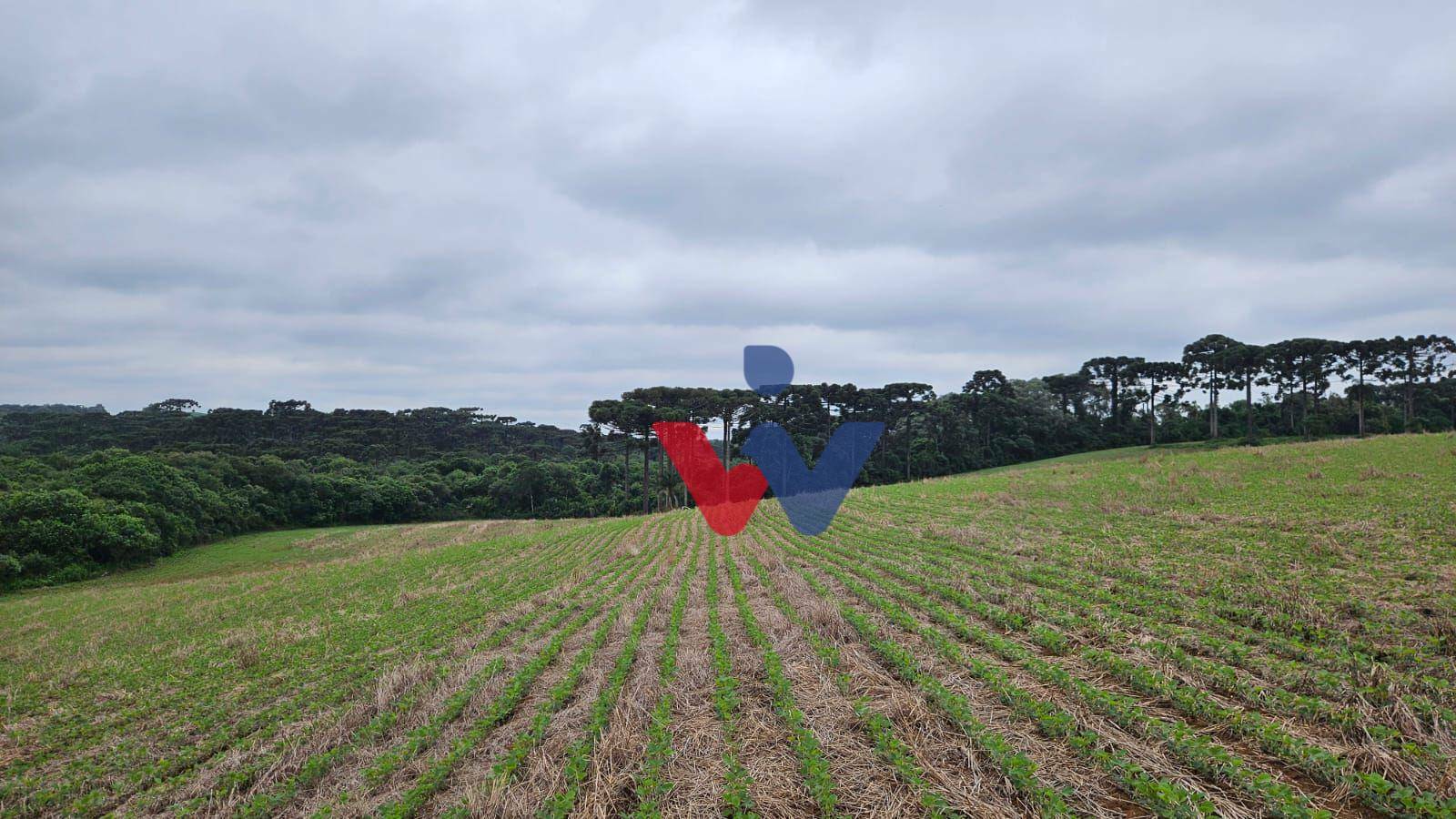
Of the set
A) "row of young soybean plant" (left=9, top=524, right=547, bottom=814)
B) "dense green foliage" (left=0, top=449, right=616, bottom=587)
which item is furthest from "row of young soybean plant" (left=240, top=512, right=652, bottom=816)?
"dense green foliage" (left=0, top=449, right=616, bottom=587)

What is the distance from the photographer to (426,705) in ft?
24.4

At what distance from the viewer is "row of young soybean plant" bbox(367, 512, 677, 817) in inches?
206

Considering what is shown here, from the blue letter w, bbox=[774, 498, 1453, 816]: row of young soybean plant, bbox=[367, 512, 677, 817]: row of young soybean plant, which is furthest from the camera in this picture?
the blue letter w

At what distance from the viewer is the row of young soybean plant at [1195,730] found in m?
3.98

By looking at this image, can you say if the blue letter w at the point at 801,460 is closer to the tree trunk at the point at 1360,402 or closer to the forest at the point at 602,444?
the forest at the point at 602,444

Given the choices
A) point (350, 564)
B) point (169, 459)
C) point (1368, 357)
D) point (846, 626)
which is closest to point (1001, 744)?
point (846, 626)

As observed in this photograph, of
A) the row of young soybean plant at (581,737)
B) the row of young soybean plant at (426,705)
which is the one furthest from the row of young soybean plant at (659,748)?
the row of young soybean plant at (426,705)

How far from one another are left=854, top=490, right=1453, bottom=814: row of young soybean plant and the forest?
34.2 meters

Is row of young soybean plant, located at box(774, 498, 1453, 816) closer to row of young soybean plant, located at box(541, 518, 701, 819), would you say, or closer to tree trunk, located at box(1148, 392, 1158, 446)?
row of young soybean plant, located at box(541, 518, 701, 819)

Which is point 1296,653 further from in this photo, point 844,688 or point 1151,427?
point 1151,427

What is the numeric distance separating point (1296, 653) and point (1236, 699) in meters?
1.81

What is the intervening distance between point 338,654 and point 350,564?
20.8m

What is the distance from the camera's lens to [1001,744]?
5047mm

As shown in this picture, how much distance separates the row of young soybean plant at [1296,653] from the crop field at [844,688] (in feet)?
0.13
